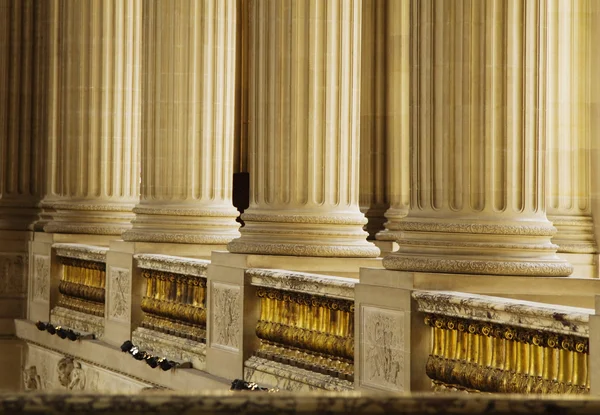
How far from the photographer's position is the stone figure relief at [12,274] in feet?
87.1

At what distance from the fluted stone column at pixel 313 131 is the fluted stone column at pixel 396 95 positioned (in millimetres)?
5570

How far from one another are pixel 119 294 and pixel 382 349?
28.0ft

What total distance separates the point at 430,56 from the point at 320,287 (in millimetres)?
2773

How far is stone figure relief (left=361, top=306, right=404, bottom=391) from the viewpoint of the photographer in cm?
1305

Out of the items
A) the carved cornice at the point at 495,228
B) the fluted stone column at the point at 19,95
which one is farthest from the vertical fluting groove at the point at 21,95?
the carved cornice at the point at 495,228

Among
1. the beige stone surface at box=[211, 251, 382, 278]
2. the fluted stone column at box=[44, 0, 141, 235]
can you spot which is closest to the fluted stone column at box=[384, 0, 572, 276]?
the beige stone surface at box=[211, 251, 382, 278]

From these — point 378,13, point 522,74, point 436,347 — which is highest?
point 378,13

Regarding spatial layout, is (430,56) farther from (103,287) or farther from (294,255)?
(103,287)

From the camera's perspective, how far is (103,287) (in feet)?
74.8

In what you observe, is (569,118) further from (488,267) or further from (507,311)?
(507,311)

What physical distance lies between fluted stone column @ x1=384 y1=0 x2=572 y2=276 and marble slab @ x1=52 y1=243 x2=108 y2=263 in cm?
989

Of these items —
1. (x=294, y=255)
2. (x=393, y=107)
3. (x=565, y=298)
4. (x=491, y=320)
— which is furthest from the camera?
(x=393, y=107)

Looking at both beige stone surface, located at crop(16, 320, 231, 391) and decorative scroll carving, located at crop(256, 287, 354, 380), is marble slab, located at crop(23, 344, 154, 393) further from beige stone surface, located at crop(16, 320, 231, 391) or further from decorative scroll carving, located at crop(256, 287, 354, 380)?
decorative scroll carving, located at crop(256, 287, 354, 380)

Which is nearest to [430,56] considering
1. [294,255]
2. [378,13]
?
[294,255]
